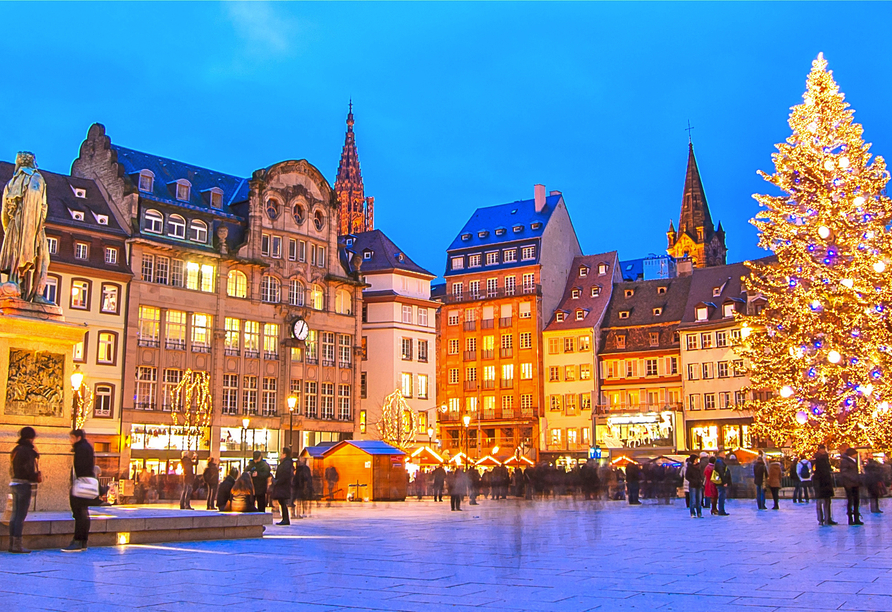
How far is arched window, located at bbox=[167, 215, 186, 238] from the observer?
5750 centimetres

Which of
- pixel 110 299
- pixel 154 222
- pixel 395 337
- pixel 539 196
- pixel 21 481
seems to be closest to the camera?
pixel 21 481

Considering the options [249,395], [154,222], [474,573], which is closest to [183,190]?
[154,222]

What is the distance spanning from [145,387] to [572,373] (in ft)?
111

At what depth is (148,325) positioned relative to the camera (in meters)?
55.3

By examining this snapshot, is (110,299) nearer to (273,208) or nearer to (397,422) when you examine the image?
(273,208)

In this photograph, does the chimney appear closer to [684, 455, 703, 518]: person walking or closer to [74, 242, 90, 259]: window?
[74, 242, 90, 259]: window

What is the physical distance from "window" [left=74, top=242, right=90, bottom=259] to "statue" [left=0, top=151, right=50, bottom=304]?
38.3 metres

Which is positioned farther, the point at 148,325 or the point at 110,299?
the point at 148,325

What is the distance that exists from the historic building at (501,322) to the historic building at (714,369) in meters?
11.9

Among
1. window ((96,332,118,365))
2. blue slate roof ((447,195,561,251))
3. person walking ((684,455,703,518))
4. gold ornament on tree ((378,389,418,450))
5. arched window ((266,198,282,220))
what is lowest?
person walking ((684,455,703,518))

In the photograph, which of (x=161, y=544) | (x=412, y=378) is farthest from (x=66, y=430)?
(x=412, y=378)

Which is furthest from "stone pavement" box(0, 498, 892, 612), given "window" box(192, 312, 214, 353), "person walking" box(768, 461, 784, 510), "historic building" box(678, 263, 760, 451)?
"historic building" box(678, 263, 760, 451)

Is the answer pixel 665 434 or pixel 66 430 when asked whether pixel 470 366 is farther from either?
pixel 66 430

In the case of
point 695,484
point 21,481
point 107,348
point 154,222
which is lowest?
point 695,484
